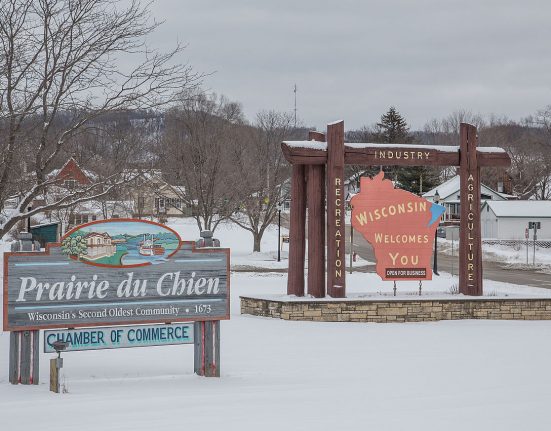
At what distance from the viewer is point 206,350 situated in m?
10.6

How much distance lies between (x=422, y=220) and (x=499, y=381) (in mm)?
8441

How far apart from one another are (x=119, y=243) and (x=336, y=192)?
8.39 m

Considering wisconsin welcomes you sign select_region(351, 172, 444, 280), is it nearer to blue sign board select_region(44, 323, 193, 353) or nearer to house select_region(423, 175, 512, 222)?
blue sign board select_region(44, 323, 193, 353)

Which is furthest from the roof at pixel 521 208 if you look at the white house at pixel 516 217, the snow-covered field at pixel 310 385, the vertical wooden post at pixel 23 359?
the vertical wooden post at pixel 23 359

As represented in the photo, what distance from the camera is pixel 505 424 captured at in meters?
7.93

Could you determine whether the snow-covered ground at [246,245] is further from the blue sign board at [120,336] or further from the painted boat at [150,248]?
the painted boat at [150,248]

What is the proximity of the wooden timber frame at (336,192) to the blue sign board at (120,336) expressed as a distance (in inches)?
304

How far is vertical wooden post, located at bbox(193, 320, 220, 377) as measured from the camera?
10617 mm

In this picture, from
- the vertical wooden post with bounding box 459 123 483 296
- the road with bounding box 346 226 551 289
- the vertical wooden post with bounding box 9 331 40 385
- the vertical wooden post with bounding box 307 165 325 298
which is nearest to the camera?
the vertical wooden post with bounding box 9 331 40 385

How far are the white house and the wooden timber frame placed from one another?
3744cm

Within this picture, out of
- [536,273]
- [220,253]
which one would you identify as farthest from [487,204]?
[220,253]

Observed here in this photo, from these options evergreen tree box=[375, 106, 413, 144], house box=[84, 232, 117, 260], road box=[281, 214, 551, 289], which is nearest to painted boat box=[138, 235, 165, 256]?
house box=[84, 232, 117, 260]

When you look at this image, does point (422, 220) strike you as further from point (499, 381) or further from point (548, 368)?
point (499, 381)

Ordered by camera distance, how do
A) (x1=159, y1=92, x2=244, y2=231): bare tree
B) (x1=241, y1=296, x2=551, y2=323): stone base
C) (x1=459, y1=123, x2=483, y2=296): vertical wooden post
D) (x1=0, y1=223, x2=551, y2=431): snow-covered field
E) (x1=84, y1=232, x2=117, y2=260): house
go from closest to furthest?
(x1=0, y1=223, x2=551, y2=431): snow-covered field
(x1=84, y1=232, x2=117, y2=260): house
(x1=241, y1=296, x2=551, y2=323): stone base
(x1=459, y1=123, x2=483, y2=296): vertical wooden post
(x1=159, y1=92, x2=244, y2=231): bare tree
